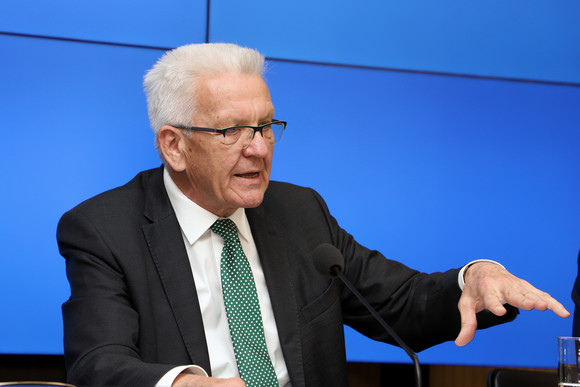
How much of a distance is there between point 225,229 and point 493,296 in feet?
2.43

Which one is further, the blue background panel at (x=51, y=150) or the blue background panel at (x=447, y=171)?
the blue background panel at (x=447, y=171)

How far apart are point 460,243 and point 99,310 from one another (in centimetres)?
157

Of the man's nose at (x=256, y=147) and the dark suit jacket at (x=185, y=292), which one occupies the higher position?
the man's nose at (x=256, y=147)

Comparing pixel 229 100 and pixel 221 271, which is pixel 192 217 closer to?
pixel 221 271

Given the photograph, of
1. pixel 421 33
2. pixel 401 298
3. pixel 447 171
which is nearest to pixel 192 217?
pixel 401 298

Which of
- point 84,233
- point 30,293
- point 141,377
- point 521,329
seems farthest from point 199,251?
point 521,329

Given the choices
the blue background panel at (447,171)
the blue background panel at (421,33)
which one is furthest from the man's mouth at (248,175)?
the blue background panel at (421,33)

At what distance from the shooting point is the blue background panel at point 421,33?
2658mm

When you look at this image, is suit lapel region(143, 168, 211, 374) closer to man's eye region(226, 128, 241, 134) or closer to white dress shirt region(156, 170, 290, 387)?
white dress shirt region(156, 170, 290, 387)

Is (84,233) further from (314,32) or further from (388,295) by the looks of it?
(314,32)

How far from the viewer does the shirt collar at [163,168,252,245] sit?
6.15ft

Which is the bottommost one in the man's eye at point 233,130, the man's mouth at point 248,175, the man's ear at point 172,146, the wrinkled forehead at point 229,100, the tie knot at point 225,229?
the tie knot at point 225,229

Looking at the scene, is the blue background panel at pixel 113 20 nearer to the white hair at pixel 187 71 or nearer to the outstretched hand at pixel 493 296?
the white hair at pixel 187 71

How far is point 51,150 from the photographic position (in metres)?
2.46
